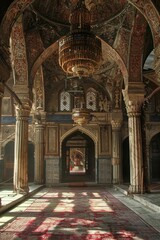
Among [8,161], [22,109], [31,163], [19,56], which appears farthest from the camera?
[31,163]

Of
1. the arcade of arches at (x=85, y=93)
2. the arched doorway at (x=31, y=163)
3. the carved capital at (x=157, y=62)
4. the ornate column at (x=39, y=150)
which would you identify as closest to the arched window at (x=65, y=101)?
the arcade of arches at (x=85, y=93)

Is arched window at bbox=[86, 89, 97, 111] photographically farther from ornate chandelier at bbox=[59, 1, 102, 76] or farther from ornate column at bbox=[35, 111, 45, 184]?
ornate chandelier at bbox=[59, 1, 102, 76]

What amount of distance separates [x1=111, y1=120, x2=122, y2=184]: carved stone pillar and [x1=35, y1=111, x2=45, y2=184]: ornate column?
4.02 meters

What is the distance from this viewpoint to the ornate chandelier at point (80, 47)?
6.25 metres

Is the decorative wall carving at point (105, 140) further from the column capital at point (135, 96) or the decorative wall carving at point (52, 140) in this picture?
the column capital at point (135, 96)

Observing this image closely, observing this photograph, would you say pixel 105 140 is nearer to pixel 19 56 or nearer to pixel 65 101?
pixel 65 101

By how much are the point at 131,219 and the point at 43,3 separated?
7.72 m

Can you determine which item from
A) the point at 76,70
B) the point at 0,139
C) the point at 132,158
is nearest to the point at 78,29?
the point at 76,70

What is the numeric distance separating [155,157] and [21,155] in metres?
10.7

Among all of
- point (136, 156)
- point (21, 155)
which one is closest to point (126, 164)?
point (136, 156)

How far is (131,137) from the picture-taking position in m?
10.8

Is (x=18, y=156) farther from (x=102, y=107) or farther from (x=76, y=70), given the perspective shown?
(x=102, y=107)

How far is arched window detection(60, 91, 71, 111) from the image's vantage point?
17.3 meters

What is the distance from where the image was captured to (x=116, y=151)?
16.2 meters
